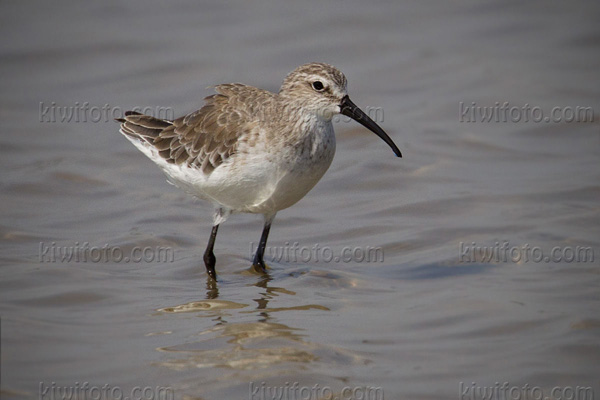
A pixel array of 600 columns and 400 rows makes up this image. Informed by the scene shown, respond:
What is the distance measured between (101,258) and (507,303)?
15.1ft

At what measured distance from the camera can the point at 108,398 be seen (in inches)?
263

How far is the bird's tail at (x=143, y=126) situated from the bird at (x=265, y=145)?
0.65 meters

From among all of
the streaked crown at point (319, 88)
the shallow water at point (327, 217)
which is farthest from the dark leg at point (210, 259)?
the streaked crown at point (319, 88)

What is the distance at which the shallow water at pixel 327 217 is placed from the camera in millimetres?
7281

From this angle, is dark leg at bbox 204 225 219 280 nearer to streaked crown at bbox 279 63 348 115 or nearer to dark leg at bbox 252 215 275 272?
dark leg at bbox 252 215 275 272

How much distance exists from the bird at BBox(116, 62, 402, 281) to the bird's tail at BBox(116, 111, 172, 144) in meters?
0.65

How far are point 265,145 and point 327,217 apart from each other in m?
2.61

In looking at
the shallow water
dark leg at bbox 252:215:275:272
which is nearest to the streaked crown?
dark leg at bbox 252:215:275:272

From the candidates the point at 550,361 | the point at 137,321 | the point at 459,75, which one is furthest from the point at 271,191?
the point at 459,75

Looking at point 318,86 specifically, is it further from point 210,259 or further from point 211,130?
point 210,259

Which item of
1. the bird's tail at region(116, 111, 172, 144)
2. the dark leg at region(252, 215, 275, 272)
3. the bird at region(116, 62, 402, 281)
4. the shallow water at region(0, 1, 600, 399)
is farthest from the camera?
the bird's tail at region(116, 111, 172, 144)

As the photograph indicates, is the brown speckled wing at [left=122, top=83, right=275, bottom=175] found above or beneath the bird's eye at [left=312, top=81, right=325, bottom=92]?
beneath

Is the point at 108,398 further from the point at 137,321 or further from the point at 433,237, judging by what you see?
the point at 433,237

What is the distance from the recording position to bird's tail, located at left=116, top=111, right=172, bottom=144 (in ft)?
34.1
